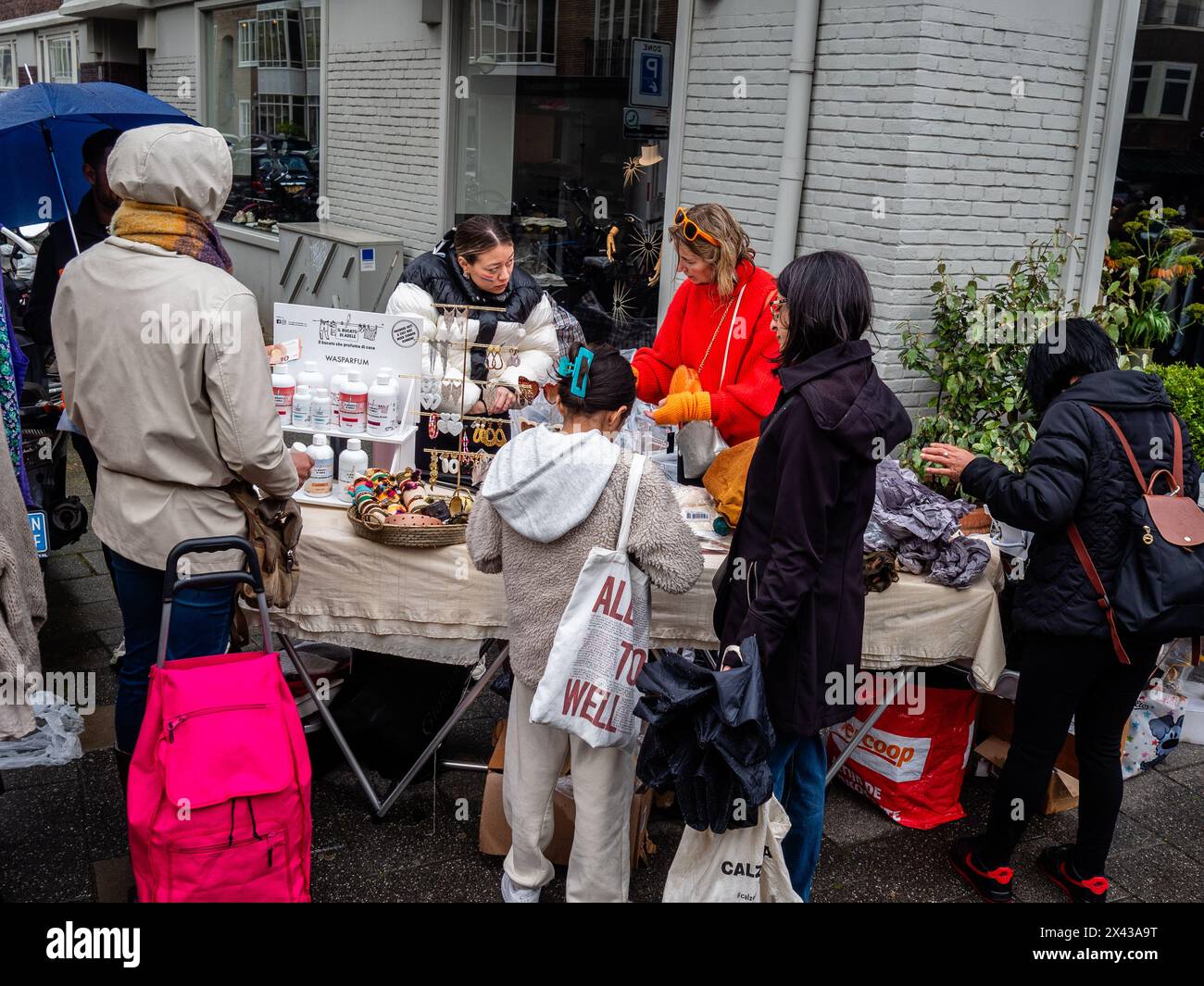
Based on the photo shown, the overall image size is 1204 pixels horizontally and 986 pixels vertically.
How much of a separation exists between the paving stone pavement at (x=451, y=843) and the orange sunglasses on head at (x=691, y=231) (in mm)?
2097

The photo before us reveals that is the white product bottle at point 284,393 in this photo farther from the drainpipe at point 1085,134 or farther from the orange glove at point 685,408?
the drainpipe at point 1085,134

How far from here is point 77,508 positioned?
18.1ft

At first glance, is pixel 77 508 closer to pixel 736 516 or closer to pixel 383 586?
pixel 383 586

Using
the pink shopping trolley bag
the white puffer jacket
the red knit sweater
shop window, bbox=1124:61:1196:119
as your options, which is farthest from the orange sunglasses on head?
shop window, bbox=1124:61:1196:119

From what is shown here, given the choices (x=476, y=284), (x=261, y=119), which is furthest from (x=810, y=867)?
(x=261, y=119)

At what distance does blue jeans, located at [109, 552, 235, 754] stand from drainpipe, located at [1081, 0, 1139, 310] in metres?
5.32

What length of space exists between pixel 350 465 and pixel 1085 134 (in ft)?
15.5

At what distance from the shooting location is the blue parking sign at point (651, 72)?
7.39 meters

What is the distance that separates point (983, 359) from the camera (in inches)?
225

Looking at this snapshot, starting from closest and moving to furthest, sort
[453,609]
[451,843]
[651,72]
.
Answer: [453,609] < [451,843] < [651,72]

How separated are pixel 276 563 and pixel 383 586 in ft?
1.45

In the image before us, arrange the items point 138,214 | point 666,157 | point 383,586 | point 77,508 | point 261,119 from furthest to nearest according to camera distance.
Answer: point 261,119 → point 666,157 → point 77,508 → point 383,586 → point 138,214

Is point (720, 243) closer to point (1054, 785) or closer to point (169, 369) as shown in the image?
point (169, 369)

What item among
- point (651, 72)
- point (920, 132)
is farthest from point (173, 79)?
point (920, 132)
